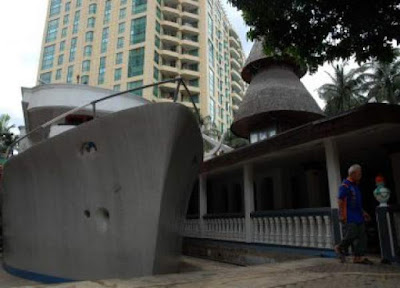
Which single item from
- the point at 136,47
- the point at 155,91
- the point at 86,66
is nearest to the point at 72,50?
the point at 86,66

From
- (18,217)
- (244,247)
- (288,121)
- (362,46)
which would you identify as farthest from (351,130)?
(288,121)

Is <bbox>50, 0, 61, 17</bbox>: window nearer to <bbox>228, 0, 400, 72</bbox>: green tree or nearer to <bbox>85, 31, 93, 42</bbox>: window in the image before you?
<bbox>85, 31, 93, 42</bbox>: window

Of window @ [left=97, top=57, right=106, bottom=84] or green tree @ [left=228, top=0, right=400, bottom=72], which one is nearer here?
green tree @ [left=228, top=0, right=400, bottom=72]

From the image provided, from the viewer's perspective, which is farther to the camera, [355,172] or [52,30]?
[52,30]

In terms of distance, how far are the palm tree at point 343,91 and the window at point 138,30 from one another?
2784 centimetres

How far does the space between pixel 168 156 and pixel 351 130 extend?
3.08 metres

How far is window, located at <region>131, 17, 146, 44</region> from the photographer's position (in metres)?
50.9

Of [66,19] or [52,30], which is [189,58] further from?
[52,30]

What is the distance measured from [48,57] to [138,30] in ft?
52.2

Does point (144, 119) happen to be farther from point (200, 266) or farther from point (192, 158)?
point (200, 266)

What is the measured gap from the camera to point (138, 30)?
5172 cm

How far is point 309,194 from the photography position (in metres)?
10.8

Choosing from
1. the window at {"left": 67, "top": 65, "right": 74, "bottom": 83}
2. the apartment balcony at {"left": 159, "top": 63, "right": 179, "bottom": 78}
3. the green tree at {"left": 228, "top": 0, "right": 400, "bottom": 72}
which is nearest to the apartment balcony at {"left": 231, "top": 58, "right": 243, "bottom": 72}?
the apartment balcony at {"left": 159, "top": 63, "right": 179, "bottom": 78}

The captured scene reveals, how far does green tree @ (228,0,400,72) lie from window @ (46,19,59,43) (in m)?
58.9
